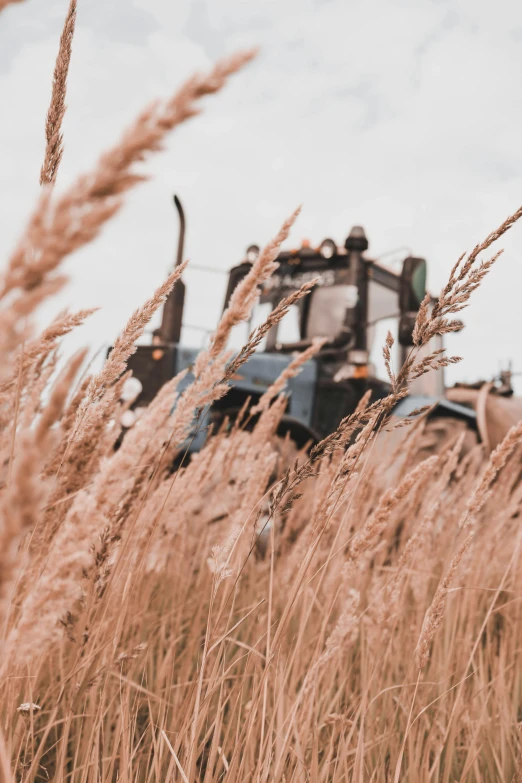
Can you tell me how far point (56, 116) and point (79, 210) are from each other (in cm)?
69

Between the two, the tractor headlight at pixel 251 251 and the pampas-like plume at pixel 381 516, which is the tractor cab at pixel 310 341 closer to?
the tractor headlight at pixel 251 251

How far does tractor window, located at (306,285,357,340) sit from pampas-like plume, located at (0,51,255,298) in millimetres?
4837

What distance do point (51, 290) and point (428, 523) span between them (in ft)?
3.24

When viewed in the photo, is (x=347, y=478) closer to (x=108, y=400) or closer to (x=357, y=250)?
(x=108, y=400)

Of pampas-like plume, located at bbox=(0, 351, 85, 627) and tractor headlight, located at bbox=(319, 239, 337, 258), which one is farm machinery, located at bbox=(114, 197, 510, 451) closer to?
tractor headlight, located at bbox=(319, 239, 337, 258)

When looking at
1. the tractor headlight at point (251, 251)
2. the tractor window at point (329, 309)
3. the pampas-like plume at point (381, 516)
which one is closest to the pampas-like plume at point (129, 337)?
the pampas-like plume at point (381, 516)

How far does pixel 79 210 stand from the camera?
322mm

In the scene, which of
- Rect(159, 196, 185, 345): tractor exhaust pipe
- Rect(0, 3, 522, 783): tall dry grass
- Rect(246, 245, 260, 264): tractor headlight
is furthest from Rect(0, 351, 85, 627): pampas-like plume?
Rect(246, 245, 260, 264): tractor headlight

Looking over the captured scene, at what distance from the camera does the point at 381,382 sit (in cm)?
559

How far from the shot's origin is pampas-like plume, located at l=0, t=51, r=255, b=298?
1.03 ft

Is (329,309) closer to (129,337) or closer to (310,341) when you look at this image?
(310,341)

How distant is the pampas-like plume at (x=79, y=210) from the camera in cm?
31

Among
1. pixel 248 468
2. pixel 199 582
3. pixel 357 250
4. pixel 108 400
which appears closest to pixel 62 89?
pixel 108 400

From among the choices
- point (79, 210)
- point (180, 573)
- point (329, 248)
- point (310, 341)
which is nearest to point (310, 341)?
point (310, 341)
